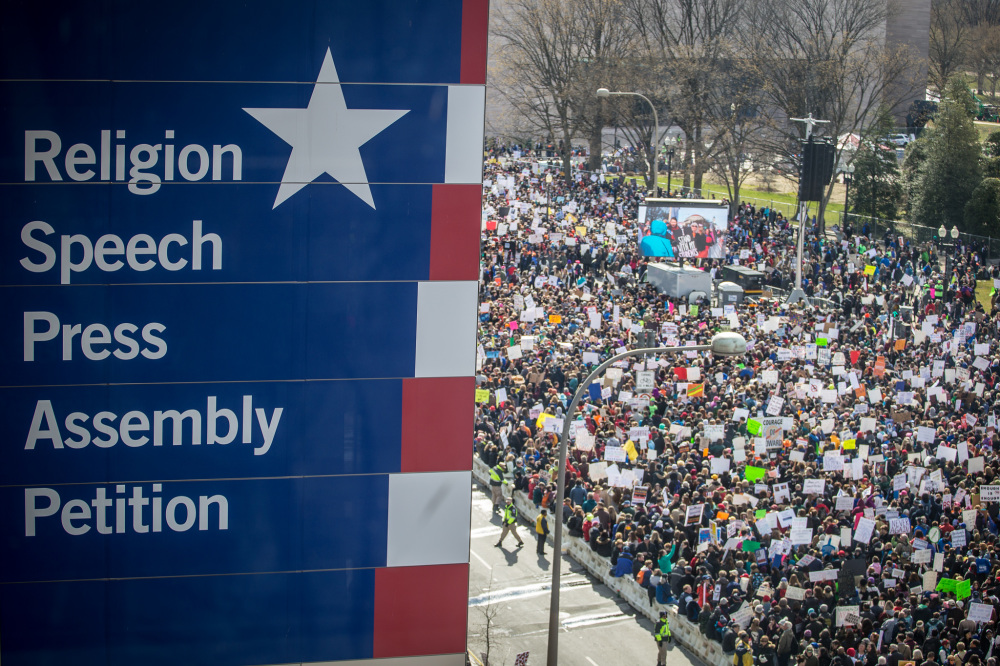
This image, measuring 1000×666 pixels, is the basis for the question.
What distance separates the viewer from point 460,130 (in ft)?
26.8

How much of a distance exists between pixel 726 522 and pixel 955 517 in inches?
150

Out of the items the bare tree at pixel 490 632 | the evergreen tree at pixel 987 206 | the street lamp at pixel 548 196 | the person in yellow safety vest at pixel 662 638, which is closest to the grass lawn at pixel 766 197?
the street lamp at pixel 548 196

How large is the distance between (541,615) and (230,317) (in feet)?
39.2

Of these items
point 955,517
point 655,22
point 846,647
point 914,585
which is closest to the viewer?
point 846,647

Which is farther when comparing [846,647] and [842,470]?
[842,470]

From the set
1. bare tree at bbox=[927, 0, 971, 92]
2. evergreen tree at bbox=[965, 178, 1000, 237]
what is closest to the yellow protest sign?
evergreen tree at bbox=[965, 178, 1000, 237]

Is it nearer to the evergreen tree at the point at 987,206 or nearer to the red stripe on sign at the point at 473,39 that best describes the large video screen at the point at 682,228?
the evergreen tree at the point at 987,206

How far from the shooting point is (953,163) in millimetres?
46406

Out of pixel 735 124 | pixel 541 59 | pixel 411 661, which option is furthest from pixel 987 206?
pixel 411 661

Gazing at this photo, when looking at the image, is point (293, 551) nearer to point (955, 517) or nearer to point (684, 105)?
point (955, 517)

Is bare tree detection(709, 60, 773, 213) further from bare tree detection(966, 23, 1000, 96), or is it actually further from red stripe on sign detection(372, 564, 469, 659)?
red stripe on sign detection(372, 564, 469, 659)

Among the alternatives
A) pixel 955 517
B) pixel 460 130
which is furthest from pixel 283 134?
pixel 955 517

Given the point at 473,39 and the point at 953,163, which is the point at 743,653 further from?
the point at 953,163

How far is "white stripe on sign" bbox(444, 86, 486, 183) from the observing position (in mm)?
8141
